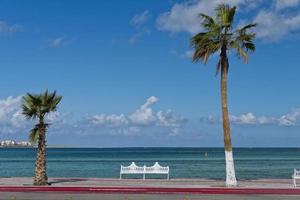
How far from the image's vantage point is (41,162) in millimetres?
33625

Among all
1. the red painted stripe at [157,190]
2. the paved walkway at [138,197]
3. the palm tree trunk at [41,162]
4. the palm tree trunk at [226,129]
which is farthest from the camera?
the palm tree trunk at [41,162]

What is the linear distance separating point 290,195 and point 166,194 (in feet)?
18.7

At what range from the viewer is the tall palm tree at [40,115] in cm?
3322

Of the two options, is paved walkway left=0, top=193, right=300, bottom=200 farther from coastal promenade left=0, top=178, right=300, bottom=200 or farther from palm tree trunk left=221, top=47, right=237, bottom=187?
palm tree trunk left=221, top=47, right=237, bottom=187

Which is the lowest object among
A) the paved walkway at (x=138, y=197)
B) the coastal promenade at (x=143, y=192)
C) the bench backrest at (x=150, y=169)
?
the paved walkway at (x=138, y=197)

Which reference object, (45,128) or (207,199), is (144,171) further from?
(207,199)

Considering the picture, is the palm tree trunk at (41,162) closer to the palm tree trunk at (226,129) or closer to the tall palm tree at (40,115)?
the tall palm tree at (40,115)

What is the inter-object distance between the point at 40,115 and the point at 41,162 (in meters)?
2.63

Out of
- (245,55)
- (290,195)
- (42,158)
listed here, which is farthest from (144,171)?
(290,195)

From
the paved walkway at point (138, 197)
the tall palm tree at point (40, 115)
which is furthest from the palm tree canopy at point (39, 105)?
the paved walkway at point (138, 197)

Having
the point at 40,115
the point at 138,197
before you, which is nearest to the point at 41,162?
the point at 40,115

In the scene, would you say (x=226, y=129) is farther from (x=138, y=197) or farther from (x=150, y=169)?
(x=138, y=197)

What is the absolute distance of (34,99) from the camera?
33.2 metres

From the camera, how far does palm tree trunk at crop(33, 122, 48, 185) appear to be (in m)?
33.0
